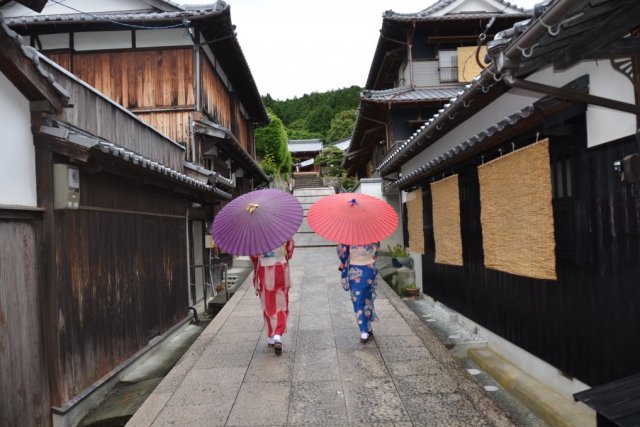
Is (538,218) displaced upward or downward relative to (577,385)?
upward

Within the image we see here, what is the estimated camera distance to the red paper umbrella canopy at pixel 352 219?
5773mm

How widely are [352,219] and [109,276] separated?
3.68 metres

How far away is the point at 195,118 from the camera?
40.7 feet

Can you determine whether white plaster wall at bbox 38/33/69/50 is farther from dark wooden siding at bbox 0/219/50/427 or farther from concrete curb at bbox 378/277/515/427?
concrete curb at bbox 378/277/515/427

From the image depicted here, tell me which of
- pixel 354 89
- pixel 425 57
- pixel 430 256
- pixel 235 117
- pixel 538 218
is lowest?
pixel 430 256

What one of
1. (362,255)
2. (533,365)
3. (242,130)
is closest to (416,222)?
(362,255)

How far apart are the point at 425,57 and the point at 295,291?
36.0ft

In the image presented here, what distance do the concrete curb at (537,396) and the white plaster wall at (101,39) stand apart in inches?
468

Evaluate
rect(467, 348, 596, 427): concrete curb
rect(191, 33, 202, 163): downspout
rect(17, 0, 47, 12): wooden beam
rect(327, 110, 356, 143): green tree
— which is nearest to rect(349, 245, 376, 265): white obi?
rect(467, 348, 596, 427): concrete curb

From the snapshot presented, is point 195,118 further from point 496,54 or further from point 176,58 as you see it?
point 496,54

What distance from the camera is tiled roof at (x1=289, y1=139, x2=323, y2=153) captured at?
59.3m

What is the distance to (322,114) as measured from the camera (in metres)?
73.6

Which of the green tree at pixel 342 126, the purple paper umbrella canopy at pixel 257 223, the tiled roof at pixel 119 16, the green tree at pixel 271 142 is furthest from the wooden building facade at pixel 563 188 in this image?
the green tree at pixel 342 126

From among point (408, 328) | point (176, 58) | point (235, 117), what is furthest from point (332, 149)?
point (408, 328)
